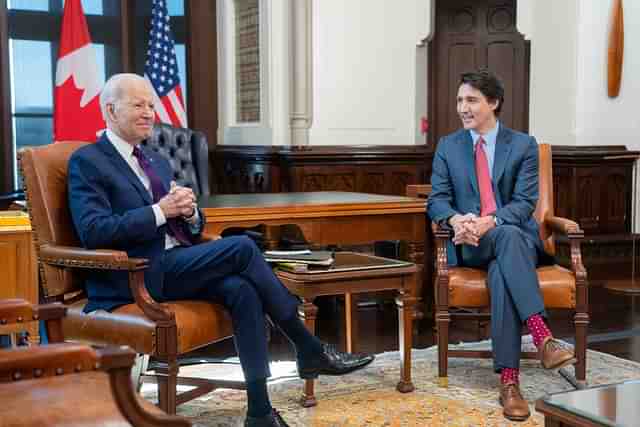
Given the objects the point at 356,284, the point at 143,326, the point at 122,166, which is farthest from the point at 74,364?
the point at 356,284

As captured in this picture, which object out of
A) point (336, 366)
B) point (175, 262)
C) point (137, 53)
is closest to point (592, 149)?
point (137, 53)

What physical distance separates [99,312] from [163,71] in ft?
12.7

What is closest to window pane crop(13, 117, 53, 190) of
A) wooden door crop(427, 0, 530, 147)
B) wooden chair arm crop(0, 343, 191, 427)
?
wooden door crop(427, 0, 530, 147)

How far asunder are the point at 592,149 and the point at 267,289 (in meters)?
4.41

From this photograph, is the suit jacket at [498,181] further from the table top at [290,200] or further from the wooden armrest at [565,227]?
the table top at [290,200]

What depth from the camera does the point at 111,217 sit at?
278 centimetres

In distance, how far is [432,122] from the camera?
772 centimetres

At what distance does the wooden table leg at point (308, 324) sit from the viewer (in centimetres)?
312

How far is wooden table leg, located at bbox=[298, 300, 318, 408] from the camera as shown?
312 cm

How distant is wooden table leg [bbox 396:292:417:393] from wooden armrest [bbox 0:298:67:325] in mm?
1534

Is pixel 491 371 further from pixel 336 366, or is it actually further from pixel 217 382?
pixel 217 382

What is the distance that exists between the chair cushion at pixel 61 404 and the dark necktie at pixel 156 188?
1.12 meters

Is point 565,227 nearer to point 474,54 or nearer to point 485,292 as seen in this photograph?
point 485,292

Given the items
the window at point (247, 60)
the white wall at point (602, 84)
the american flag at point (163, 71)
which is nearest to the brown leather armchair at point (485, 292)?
the american flag at point (163, 71)
